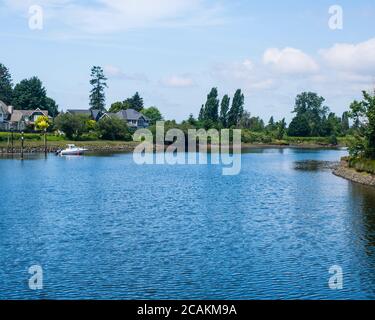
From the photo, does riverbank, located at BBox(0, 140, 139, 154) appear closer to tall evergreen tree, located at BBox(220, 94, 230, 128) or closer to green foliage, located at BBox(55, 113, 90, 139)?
green foliage, located at BBox(55, 113, 90, 139)

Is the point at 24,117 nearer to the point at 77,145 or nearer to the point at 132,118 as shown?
the point at 77,145

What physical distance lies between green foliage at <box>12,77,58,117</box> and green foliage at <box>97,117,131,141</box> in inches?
1205

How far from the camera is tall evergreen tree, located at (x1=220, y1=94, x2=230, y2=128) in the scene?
18512 cm

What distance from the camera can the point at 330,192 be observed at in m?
59.6

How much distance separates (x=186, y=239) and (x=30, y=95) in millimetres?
144373

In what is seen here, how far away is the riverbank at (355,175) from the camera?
218 feet

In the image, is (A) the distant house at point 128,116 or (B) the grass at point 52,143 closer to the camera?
(B) the grass at point 52,143

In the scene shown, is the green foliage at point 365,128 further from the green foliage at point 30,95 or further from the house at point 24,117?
the green foliage at point 30,95

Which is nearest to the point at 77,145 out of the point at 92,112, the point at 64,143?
the point at 64,143

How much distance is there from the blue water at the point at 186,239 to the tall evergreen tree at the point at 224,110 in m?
118

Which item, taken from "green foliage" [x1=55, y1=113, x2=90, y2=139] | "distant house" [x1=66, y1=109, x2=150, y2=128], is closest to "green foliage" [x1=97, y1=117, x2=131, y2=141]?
"green foliage" [x1=55, y1=113, x2=90, y2=139]

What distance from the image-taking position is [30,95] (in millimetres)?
171500

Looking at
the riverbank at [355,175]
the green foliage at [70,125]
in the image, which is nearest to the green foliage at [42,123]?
the green foliage at [70,125]
